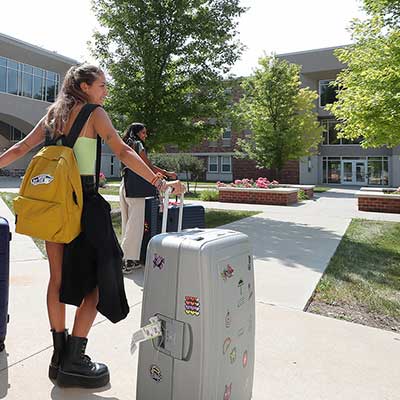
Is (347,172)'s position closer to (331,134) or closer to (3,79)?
(331,134)

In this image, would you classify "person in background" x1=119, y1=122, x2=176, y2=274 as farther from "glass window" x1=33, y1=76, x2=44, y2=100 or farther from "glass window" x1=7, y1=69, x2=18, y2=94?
"glass window" x1=33, y1=76, x2=44, y2=100

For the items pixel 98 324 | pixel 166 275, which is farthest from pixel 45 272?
pixel 166 275

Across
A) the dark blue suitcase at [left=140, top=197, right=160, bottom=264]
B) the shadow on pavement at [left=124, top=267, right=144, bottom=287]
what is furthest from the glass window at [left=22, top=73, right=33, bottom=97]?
the shadow on pavement at [left=124, top=267, right=144, bottom=287]

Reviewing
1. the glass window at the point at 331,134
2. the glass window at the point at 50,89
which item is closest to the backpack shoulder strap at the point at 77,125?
the glass window at the point at 331,134

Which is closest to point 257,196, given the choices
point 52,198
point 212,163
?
point 52,198

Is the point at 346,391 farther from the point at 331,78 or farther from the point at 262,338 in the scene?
the point at 331,78

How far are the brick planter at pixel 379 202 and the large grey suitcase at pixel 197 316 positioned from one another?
12.0 metres

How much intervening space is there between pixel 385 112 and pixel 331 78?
30.0m

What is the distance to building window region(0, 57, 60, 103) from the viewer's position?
31922 mm

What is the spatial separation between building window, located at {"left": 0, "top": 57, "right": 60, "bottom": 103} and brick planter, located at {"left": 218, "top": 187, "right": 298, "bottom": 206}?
2617 cm

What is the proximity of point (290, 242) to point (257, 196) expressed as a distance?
8.06 m

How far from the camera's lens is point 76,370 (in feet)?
7.19

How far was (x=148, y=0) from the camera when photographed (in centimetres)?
Result: 977

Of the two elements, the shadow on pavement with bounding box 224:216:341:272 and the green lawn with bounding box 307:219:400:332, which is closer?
the green lawn with bounding box 307:219:400:332
